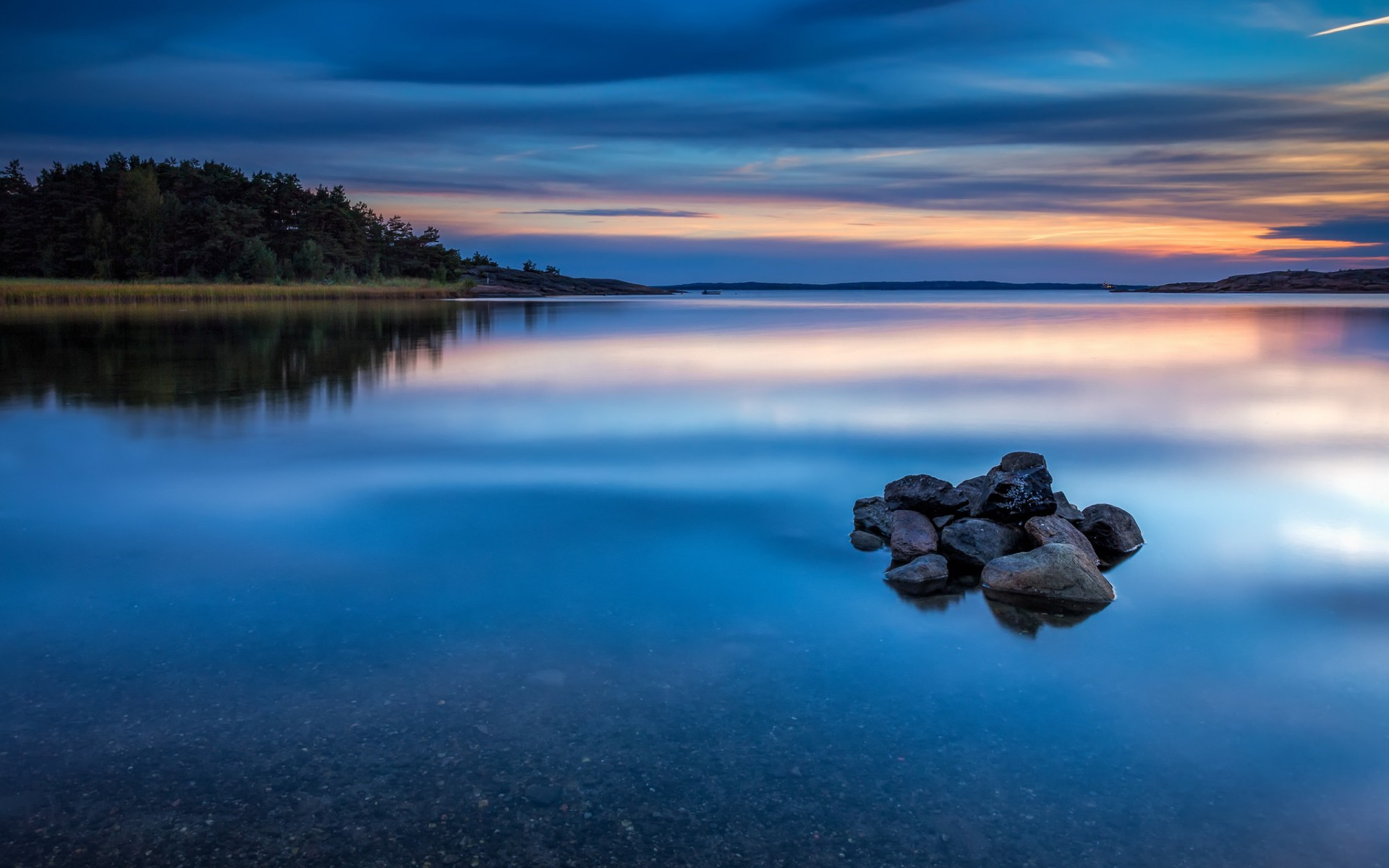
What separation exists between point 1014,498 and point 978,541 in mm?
812

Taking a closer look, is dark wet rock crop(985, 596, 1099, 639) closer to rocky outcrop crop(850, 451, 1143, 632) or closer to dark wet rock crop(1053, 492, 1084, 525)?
rocky outcrop crop(850, 451, 1143, 632)

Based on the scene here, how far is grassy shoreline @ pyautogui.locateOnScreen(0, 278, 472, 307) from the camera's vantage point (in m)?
52.3

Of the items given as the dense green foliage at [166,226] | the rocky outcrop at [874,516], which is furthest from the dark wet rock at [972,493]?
the dense green foliage at [166,226]

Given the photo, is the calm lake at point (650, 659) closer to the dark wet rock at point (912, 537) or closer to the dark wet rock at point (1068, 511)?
the dark wet rock at point (912, 537)

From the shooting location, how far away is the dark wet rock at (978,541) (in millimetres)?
7840

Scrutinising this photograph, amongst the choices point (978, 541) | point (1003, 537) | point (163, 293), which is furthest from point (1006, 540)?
point (163, 293)

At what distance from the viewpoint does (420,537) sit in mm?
8422

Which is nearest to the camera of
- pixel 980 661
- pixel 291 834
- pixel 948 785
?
pixel 291 834

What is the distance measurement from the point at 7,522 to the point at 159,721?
5.52 m

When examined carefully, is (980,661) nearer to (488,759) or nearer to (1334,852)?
(1334,852)

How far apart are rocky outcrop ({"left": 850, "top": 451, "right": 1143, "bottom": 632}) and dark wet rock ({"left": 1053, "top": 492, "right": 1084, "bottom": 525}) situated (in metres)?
0.01

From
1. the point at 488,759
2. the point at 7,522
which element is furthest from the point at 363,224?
the point at 488,759

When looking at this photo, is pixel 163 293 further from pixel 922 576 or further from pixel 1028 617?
pixel 1028 617

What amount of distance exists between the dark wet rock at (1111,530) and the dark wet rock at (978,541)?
0.75m
